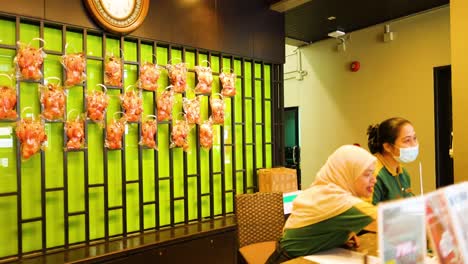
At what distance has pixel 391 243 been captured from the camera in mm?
866

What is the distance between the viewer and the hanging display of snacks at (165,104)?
3.09 metres

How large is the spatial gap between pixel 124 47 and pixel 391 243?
2.67 m

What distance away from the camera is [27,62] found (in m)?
2.40

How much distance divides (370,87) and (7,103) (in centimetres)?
428

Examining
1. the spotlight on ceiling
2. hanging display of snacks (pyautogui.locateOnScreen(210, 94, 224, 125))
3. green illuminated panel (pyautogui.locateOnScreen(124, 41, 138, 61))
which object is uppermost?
the spotlight on ceiling

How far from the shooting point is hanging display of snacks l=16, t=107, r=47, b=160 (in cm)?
236

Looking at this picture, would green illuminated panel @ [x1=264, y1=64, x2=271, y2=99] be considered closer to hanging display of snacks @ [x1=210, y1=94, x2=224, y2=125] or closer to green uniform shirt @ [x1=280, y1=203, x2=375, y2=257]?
hanging display of snacks @ [x1=210, y1=94, x2=224, y2=125]

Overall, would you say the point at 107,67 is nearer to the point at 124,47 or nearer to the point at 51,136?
the point at 124,47

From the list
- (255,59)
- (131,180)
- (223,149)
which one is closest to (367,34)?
(255,59)

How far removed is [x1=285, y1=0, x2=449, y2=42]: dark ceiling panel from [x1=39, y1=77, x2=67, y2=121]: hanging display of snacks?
2834 mm

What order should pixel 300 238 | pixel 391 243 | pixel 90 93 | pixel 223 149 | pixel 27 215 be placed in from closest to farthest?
1. pixel 391 243
2. pixel 300 238
3. pixel 27 215
4. pixel 90 93
5. pixel 223 149

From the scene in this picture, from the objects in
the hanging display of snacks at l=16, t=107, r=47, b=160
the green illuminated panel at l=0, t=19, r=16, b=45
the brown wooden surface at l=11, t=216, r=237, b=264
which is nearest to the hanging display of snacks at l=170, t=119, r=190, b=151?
the brown wooden surface at l=11, t=216, r=237, b=264

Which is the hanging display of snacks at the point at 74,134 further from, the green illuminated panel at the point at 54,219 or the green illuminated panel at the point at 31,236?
the green illuminated panel at the point at 31,236

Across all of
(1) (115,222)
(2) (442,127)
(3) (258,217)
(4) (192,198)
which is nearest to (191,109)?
(4) (192,198)
